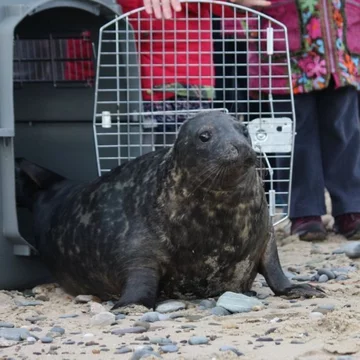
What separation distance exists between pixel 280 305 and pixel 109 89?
1.81m

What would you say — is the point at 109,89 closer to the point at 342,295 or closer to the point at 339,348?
the point at 342,295

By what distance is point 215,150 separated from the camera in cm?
434

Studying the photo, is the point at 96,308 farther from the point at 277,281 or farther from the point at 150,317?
the point at 277,281

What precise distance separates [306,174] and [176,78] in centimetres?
100

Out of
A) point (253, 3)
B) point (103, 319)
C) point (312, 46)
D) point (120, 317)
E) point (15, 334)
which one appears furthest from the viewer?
point (312, 46)

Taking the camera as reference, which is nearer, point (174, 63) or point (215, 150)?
point (215, 150)

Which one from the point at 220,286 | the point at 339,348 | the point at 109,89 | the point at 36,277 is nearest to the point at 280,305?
the point at 220,286

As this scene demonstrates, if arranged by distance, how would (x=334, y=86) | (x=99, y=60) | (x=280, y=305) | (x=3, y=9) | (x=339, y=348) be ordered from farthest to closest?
(x=334, y=86)
(x=99, y=60)
(x=3, y=9)
(x=280, y=305)
(x=339, y=348)

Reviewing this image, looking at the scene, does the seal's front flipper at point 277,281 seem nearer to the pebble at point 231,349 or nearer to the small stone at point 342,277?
the small stone at point 342,277

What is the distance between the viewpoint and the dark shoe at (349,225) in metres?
6.13

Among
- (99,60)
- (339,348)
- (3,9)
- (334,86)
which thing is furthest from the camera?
(334,86)

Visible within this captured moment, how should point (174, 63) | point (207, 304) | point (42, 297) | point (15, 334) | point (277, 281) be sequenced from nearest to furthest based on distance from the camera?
point (15, 334) → point (207, 304) → point (277, 281) → point (42, 297) → point (174, 63)

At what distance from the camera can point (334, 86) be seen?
238 inches

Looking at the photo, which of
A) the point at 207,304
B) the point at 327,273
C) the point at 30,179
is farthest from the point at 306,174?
the point at 207,304
